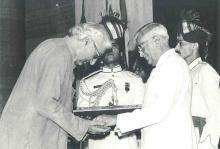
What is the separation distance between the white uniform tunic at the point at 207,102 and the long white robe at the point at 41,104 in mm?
1363

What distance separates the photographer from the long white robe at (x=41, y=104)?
3273 mm

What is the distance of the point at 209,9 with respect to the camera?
6883 millimetres

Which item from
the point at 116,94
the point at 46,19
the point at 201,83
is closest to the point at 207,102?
the point at 201,83

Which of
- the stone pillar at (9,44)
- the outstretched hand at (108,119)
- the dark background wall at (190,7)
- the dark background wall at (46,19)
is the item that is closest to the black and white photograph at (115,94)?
the outstretched hand at (108,119)

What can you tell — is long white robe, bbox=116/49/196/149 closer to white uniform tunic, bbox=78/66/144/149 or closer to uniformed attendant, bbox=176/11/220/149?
uniformed attendant, bbox=176/11/220/149

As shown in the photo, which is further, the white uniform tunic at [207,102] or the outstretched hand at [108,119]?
the white uniform tunic at [207,102]

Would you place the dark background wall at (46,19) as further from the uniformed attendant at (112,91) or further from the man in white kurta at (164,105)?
the man in white kurta at (164,105)

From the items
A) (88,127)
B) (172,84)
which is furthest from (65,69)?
(172,84)

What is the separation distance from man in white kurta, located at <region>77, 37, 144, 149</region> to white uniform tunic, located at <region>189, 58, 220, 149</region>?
0.78 m

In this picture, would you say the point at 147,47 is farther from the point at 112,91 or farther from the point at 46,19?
the point at 46,19

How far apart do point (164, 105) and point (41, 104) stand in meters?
0.89

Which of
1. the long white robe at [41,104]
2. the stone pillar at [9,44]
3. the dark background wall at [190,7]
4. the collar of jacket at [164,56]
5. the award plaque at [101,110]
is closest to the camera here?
the long white robe at [41,104]

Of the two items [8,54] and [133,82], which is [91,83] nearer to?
[133,82]

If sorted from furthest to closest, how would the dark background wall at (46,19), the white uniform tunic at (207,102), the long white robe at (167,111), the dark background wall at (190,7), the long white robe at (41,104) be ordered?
the dark background wall at (46,19)
the dark background wall at (190,7)
the white uniform tunic at (207,102)
the long white robe at (167,111)
the long white robe at (41,104)
